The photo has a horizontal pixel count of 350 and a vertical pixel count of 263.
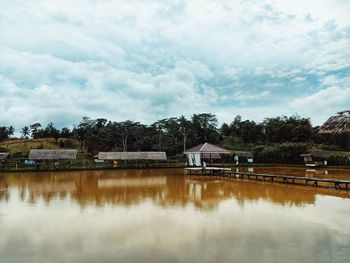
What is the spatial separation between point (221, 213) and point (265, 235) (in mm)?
2308

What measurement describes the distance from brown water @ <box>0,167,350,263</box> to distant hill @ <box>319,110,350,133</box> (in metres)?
11.9

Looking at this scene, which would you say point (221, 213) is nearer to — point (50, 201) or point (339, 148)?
point (50, 201)

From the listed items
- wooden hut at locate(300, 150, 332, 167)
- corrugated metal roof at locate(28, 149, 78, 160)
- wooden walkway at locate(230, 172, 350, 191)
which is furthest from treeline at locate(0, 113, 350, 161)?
wooden walkway at locate(230, 172, 350, 191)

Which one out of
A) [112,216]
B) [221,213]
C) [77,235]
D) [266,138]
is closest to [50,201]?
[112,216]

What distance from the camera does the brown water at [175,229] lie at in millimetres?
5070

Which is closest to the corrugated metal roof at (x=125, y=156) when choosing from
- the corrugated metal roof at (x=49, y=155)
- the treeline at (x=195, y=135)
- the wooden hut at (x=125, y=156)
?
the wooden hut at (x=125, y=156)

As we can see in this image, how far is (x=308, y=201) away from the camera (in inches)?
409

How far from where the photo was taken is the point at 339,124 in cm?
2222

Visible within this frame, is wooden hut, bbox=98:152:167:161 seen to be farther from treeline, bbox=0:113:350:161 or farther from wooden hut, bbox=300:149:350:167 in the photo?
wooden hut, bbox=300:149:350:167

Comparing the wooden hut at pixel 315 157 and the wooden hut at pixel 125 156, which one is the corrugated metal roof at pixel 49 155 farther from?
the wooden hut at pixel 315 157

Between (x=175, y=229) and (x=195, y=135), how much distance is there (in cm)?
3943

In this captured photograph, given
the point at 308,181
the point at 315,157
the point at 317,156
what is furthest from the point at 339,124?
the point at 315,157

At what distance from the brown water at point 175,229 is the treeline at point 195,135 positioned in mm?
28266

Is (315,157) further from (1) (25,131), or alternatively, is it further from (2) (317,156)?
(1) (25,131)
